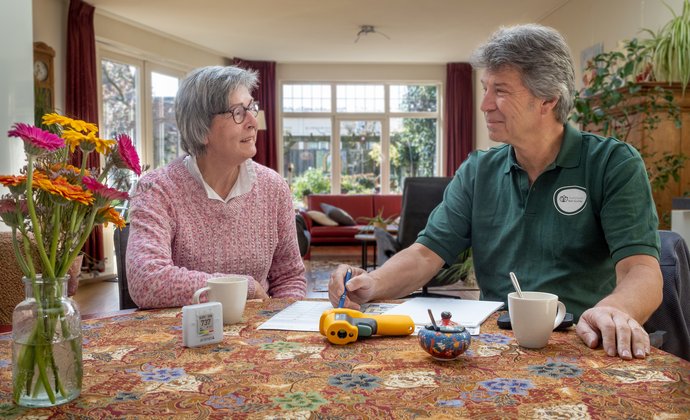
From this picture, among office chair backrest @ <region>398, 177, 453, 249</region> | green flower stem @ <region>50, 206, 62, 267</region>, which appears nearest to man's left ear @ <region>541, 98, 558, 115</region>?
green flower stem @ <region>50, 206, 62, 267</region>

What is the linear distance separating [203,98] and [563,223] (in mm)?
1065

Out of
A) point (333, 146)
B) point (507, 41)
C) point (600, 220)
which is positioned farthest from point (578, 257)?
point (333, 146)

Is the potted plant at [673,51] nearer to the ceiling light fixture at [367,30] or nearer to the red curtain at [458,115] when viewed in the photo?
the ceiling light fixture at [367,30]

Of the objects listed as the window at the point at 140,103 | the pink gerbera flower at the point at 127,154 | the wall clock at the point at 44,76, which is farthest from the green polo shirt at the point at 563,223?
the window at the point at 140,103

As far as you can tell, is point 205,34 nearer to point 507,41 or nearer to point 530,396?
point 507,41

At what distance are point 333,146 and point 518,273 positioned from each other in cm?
888

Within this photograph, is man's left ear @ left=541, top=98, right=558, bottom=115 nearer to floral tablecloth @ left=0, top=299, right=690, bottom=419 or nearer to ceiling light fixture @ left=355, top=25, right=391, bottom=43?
floral tablecloth @ left=0, top=299, right=690, bottom=419

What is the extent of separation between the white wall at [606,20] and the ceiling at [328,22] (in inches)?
10.0

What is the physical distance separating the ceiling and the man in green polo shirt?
17.5ft

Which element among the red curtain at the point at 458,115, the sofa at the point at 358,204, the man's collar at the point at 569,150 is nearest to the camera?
the man's collar at the point at 569,150

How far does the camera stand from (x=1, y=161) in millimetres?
2289

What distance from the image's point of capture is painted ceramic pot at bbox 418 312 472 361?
0.94 meters

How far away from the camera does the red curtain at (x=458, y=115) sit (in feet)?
33.4

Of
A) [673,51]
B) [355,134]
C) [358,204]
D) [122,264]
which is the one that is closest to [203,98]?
[122,264]
